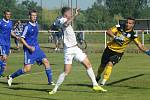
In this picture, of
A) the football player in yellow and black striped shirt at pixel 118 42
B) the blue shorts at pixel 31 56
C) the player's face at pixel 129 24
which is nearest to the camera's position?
the player's face at pixel 129 24

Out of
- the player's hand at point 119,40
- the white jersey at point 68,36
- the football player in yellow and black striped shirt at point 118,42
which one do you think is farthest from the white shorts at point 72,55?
the player's hand at point 119,40

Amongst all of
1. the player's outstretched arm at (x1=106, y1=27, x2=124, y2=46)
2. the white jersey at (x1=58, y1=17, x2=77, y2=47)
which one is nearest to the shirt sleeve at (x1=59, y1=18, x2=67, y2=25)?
the white jersey at (x1=58, y1=17, x2=77, y2=47)

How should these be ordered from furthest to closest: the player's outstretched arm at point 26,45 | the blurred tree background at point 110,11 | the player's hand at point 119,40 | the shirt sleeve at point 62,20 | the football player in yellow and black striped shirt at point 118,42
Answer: the blurred tree background at point 110,11 < the player's outstretched arm at point 26,45 < the player's hand at point 119,40 < the football player in yellow and black striped shirt at point 118,42 < the shirt sleeve at point 62,20

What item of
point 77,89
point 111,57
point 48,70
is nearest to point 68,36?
point 77,89

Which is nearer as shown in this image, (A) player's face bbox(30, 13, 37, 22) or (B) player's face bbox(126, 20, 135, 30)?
(B) player's face bbox(126, 20, 135, 30)

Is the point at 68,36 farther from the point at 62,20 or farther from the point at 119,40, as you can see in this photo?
the point at 119,40

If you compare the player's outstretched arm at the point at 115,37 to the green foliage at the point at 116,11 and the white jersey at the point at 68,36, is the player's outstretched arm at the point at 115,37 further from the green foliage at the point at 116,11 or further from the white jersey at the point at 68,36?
the green foliage at the point at 116,11

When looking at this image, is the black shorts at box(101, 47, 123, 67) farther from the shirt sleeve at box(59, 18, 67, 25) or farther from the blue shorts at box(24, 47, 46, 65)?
the shirt sleeve at box(59, 18, 67, 25)

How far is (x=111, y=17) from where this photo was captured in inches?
3733

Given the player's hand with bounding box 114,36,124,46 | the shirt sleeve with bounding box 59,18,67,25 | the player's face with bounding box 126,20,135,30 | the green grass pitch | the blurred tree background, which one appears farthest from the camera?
the blurred tree background

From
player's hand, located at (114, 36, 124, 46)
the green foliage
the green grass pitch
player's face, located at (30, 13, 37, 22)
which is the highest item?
player's face, located at (30, 13, 37, 22)

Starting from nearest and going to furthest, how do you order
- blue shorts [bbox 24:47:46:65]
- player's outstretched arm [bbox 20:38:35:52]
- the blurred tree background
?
player's outstretched arm [bbox 20:38:35:52], blue shorts [bbox 24:47:46:65], the blurred tree background

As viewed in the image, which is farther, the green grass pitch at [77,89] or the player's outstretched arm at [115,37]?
the player's outstretched arm at [115,37]

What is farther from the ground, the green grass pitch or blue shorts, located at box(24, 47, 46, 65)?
blue shorts, located at box(24, 47, 46, 65)
